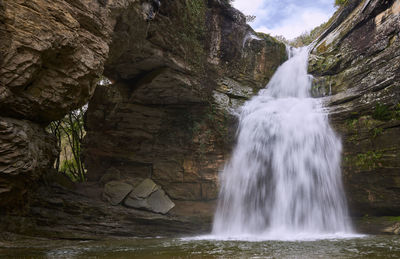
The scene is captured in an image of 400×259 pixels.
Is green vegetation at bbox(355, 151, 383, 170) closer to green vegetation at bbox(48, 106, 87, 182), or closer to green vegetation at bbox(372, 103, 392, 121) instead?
green vegetation at bbox(372, 103, 392, 121)

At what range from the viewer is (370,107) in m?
7.45

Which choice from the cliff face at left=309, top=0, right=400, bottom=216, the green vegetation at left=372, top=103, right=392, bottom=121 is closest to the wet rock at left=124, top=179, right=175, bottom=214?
the cliff face at left=309, top=0, right=400, bottom=216

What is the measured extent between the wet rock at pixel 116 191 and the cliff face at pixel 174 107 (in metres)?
0.59

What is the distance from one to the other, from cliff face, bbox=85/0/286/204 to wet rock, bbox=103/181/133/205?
0.59 m

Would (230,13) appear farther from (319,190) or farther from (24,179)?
(24,179)

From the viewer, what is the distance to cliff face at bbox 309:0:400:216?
6879 millimetres

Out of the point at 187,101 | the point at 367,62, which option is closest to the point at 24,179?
the point at 187,101

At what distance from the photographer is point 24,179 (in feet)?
14.3

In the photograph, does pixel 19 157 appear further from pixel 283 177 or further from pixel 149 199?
pixel 283 177

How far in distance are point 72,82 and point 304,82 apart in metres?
9.38

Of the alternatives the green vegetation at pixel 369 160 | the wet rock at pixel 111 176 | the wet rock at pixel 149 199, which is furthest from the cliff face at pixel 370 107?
the wet rock at pixel 111 176

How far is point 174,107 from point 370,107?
6.49 m

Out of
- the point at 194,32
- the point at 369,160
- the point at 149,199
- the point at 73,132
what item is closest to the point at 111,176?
the point at 149,199

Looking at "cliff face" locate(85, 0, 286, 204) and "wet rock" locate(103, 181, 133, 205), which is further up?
"cliff face" locate(85, 0, 286, 204)
